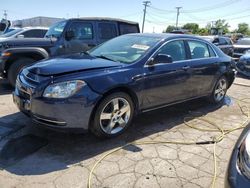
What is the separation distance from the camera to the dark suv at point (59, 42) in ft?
21.7

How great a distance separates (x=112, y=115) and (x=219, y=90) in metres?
3.19

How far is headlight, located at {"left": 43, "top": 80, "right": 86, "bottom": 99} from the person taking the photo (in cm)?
341

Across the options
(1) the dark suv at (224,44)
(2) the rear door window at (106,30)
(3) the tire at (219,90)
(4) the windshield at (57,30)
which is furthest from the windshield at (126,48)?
(1) the dark suv at (224,44)

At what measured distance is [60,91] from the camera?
11.2 ft

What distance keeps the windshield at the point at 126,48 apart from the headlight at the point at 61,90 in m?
1.07

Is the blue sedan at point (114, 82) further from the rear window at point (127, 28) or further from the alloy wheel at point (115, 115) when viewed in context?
the rear window at point (127, 28)

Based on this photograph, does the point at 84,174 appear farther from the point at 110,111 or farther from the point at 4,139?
the point at 4,139

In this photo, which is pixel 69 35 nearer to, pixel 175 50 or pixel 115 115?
pixel 175 50

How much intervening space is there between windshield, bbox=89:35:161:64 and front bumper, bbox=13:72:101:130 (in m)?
1.02

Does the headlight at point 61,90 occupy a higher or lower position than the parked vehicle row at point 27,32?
lower

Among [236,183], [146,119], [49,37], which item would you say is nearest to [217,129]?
[146,119]

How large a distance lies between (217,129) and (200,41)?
1.88 metres

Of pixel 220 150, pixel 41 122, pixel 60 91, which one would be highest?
pixel 60 91

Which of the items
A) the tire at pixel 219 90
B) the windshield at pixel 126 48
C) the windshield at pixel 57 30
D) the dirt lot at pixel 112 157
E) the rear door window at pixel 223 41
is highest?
the windshield at pixel 57 30
